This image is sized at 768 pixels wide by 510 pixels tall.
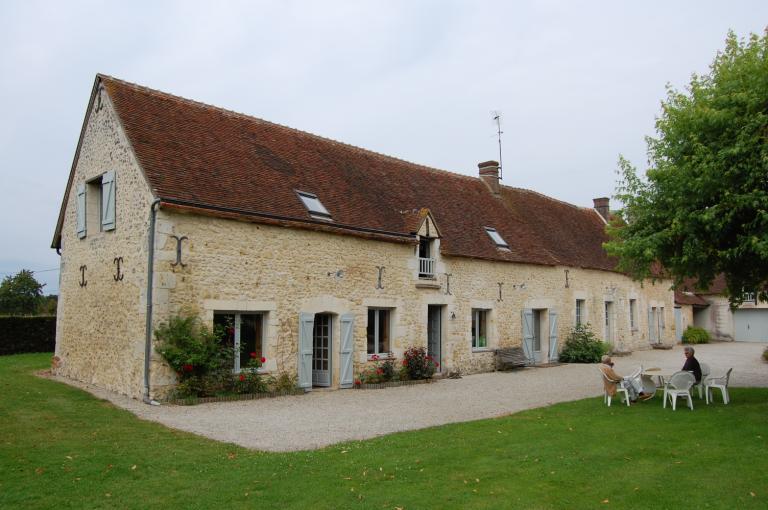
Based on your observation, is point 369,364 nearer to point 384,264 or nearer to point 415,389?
point 415,389

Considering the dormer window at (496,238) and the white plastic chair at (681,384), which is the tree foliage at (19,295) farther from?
the white plastic chair at (681,384)

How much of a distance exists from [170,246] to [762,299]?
10531 mm

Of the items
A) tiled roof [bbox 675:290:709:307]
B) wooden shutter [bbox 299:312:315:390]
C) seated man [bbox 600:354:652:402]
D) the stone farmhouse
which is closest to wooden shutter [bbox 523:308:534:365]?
the stone farmhouse

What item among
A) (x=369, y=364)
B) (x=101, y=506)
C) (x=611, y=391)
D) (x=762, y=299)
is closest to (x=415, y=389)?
(x=369, y=364)

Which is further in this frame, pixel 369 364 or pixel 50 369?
pixel 50 369

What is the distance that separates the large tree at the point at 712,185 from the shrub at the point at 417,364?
5.31 m

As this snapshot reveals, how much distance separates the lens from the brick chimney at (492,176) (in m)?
21.7

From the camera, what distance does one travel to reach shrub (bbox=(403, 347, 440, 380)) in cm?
1427

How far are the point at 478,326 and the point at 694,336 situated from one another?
17.6m

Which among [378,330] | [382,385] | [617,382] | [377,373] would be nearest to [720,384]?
[617,382]

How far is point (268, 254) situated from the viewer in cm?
1201

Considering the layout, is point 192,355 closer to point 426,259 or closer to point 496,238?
point 426,259

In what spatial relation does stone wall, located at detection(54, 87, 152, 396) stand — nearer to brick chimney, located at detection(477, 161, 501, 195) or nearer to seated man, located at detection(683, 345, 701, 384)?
seated man, located at detection(683, 345, 701, 384)

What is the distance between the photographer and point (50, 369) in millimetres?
15031
